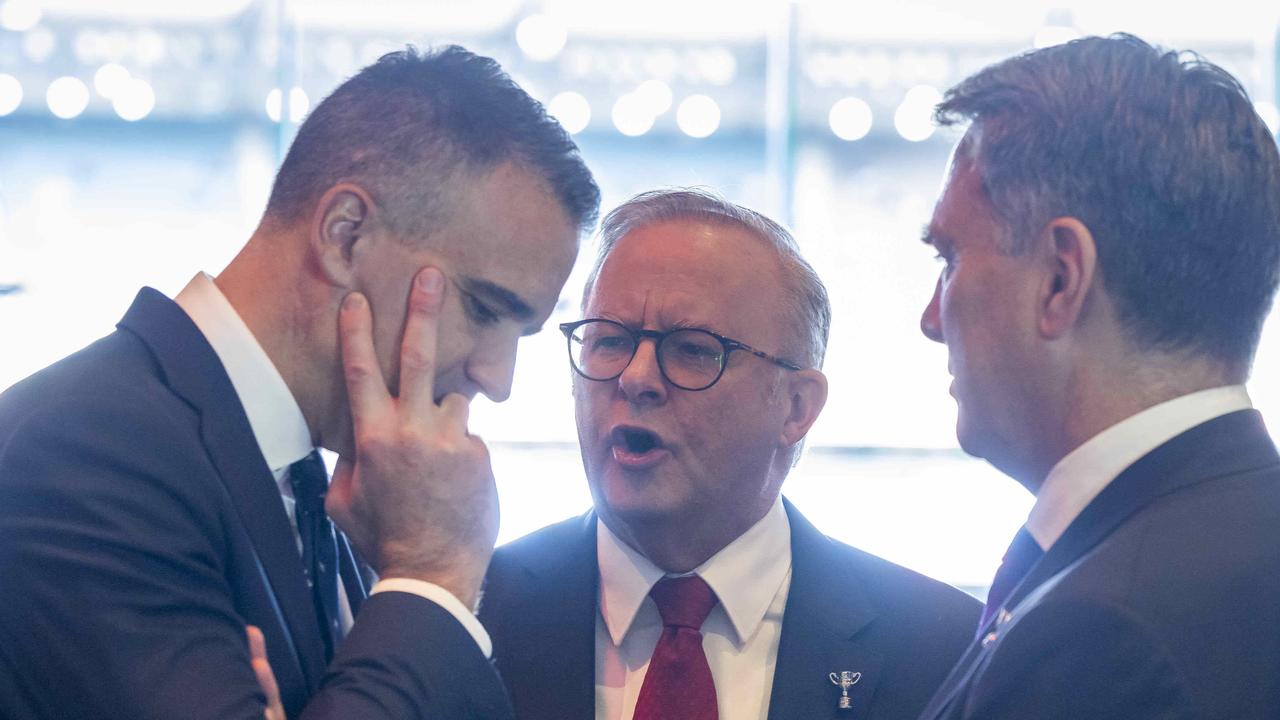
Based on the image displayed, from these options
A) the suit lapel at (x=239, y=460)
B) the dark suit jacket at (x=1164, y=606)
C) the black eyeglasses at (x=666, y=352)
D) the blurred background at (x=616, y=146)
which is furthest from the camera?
the blurred background at (x=616, y=146)

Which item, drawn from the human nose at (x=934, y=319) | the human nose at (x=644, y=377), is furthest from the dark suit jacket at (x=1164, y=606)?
the human nose at (x=644, y=377)

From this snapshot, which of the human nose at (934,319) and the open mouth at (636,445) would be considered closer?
the human nose at (934,319)

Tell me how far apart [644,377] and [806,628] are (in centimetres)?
48

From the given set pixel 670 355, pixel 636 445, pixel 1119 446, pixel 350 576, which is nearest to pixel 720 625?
pixel 636 445

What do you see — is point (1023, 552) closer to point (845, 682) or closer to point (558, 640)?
point (845, 682)

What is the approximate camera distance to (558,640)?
7.17ft

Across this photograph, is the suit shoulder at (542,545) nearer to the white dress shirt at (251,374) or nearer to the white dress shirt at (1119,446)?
the white dress shirt at (251,374)

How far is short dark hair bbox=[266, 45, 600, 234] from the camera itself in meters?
1.75

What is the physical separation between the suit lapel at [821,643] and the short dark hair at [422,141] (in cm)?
75

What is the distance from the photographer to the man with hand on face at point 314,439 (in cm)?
141

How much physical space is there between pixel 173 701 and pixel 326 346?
1.59 feet

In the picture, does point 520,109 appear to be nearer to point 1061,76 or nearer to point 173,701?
point 1061,76

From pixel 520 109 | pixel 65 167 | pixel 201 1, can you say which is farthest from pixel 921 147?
pixel 520 109

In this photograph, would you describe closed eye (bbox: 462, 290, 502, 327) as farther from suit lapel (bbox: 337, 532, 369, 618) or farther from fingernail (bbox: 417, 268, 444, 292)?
suit lapel (bbox: 337, 532, 369, 618)
